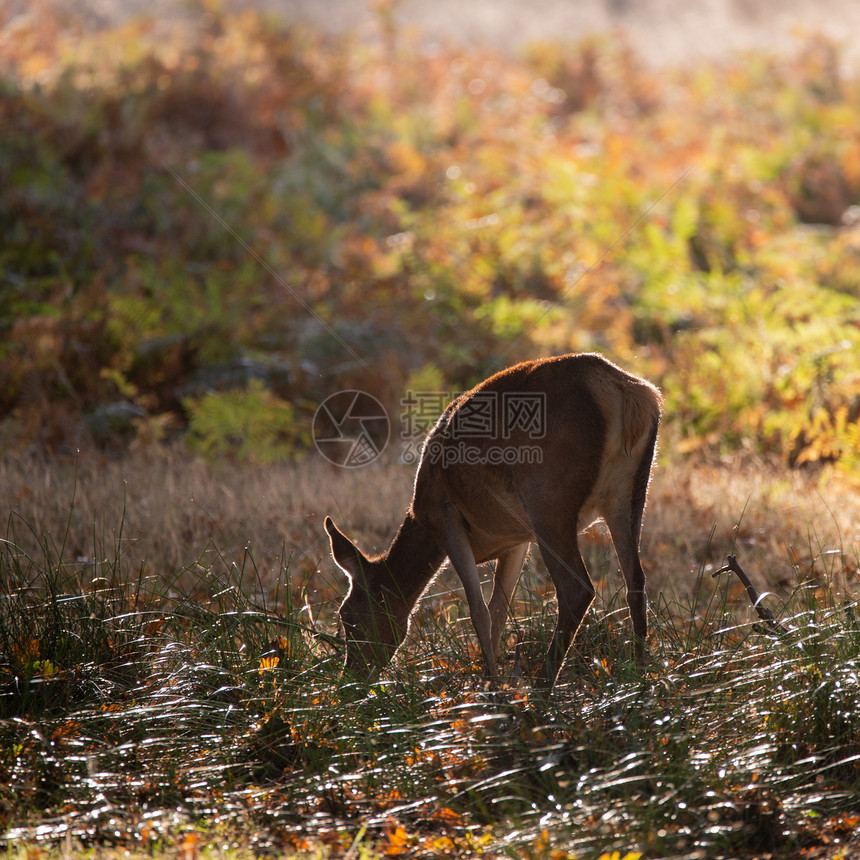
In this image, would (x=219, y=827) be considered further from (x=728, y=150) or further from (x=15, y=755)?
(x=728, y=150)

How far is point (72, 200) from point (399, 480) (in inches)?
287

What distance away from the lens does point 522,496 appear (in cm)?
457

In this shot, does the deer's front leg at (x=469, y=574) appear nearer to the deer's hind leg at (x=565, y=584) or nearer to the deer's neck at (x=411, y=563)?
→ the deer's neck at (x=411, y=563)

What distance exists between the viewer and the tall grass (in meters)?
3.50

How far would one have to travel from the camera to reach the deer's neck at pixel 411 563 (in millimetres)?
5043

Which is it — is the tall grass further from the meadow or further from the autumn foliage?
the autumn foliage

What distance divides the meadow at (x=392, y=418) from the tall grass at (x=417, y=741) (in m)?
0.02

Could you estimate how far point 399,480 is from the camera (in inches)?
324

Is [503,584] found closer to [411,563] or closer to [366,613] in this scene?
[411,563]

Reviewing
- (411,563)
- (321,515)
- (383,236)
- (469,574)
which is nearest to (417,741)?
(469,574)

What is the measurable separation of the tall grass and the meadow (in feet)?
0.07

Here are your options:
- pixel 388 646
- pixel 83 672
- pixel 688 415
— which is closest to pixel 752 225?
pixel 688 415

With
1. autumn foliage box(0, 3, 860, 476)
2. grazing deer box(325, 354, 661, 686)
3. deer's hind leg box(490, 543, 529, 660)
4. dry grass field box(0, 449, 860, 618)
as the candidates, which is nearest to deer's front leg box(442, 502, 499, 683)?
grazing deer box(325, 354, 661, 686)

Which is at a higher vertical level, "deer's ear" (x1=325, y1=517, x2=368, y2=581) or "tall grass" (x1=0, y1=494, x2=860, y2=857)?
"deer's ear" (x1=325, y1=517, x2=368, y2=581)
